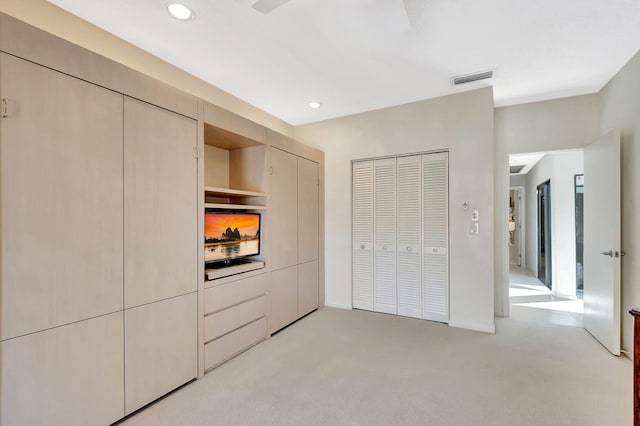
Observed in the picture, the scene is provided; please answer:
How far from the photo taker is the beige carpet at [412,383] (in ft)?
6.20

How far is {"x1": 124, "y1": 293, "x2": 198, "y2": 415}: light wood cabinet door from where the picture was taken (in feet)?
6.24

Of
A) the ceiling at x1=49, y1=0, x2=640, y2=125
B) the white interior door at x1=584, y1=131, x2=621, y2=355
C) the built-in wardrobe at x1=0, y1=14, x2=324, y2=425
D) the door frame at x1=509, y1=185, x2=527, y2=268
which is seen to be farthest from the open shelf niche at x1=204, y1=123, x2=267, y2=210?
the door frame at x1=509, y1=185, x2=527, y2=268

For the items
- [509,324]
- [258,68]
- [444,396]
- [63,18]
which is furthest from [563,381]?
[63,18]

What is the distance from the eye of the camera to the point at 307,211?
3.91 m

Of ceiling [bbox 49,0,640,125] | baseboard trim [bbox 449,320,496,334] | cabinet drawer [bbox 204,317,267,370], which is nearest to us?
ceiling [bbox 49,0,640,125]

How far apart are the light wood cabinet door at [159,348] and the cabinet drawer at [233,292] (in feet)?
0.55

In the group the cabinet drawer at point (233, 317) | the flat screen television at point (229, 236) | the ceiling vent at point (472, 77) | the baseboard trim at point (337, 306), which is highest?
the ceiling vent at point (472, 77)

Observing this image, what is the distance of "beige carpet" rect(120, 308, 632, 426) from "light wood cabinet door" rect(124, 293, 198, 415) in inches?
4.2

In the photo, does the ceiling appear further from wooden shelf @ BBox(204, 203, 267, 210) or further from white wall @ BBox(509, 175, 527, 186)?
white wall @ BBox(509, 175, 527, 186)

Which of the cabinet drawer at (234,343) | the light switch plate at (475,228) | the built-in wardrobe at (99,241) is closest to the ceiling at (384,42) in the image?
the built-in wardrobe at (99,241)

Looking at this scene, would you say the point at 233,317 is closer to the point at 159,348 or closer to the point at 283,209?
the point at 159,348

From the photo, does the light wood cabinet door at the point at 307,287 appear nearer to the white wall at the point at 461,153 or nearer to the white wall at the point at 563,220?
the white wall at the point at 461,153

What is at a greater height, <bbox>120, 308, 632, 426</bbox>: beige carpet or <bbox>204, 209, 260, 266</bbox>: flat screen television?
<bbox>204, 209, 260, 266</bbox>: flat screen television

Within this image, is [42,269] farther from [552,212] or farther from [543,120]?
[552,212]
